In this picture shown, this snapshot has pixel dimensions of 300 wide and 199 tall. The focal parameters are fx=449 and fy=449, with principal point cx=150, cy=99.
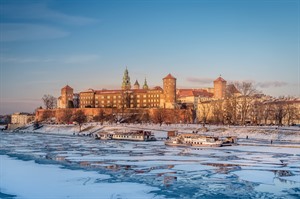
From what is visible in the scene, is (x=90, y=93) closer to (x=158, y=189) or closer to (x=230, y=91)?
(x=230, y=91)

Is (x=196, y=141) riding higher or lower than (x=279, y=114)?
lower

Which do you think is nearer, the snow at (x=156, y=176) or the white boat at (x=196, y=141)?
the snow at (x=156, y=176)

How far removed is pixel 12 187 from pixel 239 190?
31.2 ft

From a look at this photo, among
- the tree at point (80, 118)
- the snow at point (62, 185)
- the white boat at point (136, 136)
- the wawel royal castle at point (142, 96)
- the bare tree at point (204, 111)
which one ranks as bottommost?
the snow at point (62, 185)

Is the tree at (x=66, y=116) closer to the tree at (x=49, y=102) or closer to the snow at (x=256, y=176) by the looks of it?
the tree at (x=49, y=102)

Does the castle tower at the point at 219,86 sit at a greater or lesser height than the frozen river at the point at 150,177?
greater

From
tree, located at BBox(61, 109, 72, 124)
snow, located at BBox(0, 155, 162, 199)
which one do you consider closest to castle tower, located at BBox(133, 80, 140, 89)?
tree, located at BBox(61, 109, 72, 124)

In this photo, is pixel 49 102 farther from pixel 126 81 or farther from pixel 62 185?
pixel 62 185

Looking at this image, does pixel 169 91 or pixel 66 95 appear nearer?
pixel 169 91

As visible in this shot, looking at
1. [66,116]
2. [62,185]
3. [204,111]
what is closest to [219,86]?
[66,116]

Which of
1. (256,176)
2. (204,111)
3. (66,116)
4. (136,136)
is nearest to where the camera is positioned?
(256,176)

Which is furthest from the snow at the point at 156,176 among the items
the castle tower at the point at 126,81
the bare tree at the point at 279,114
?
the castle tower at the point at 126,81

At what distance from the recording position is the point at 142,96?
138375 mm

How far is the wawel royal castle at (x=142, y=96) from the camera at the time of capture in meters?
131
